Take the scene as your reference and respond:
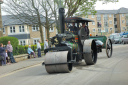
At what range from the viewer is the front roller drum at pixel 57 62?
10195 millimetres

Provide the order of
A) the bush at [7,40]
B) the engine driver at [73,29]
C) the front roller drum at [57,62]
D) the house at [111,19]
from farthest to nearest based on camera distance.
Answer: the house at [111,19], the bush at [7,40], the engine driver at [73,29], the front roller drum at [57,62]

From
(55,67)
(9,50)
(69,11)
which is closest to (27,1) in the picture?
(69,11)

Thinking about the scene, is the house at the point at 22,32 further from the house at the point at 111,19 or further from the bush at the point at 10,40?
the house at the point at 111,19

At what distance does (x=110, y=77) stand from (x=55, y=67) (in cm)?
242

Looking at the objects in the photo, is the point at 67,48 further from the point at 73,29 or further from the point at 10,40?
the point at 10,40

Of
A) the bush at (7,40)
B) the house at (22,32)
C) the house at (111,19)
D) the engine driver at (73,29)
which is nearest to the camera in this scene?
the engine driver at (73,29)

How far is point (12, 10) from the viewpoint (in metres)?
26.8

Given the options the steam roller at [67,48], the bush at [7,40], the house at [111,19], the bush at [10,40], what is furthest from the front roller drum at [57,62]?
the house at [111,19]

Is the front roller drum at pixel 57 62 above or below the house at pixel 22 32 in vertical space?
below

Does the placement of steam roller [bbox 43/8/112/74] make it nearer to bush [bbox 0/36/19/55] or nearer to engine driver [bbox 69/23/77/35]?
engine driver [bbox 69/23/77/35]

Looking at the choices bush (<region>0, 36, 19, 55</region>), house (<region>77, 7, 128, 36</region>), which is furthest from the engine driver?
house (<region>77, 7, 128, 36</region>)

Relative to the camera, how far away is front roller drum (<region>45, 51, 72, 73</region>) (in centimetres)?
1020

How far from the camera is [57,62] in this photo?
10234 mm

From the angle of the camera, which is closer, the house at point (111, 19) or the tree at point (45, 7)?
the tree at point (45, 7)
